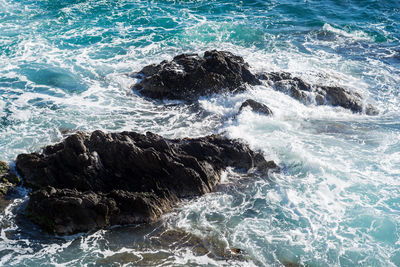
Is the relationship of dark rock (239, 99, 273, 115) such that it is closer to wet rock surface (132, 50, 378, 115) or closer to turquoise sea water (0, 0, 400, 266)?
turquoise sea water (0, 0, 400, 266)

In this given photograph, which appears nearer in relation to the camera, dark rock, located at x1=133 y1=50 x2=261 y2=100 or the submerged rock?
the submerged rock

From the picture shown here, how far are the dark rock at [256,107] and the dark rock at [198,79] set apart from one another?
1.86 m

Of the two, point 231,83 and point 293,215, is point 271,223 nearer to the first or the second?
point 293,215

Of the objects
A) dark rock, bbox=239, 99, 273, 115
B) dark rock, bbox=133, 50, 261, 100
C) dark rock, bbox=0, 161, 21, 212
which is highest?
dark rock, bbox=133, 50, 261, 100

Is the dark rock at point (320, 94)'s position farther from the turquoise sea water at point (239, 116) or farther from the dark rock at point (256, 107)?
the dark rock at point (256, 107)

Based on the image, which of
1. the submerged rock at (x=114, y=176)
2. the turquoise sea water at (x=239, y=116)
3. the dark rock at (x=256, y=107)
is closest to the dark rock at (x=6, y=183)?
the submerged rock at (x=114, y=176)

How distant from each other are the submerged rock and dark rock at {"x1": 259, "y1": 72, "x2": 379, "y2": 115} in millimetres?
7272

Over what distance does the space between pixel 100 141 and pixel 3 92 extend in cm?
1013

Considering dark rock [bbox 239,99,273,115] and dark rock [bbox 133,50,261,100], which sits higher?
dark rock [bbox 133,50,261,100]

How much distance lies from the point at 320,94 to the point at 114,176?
42.7ft

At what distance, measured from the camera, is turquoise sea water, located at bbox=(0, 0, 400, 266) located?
13.6 meters

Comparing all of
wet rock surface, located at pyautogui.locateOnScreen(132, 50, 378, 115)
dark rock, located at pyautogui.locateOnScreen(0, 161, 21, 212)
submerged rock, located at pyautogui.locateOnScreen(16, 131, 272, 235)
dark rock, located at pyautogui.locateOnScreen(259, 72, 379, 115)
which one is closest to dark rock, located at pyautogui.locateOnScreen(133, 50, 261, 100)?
Answer: wet rock surface, located at pyautogui.locateOnScreen(132, 50, 378, 115)

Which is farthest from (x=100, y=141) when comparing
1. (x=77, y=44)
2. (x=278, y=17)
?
(x=278, y=17)

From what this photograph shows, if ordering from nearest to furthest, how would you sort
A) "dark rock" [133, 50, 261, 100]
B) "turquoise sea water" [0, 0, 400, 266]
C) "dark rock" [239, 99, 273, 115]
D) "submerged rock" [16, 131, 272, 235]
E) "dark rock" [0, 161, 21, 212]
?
"turquoise sea water" [0, 0, 400, 266] < "submerged rock" [16, 131, 272, 235] < "dark rock" [0, 161, 21, 212] < "dark rock" [239, 99, 273, 115] < "dark rock" [133, 50, 261, 100]
